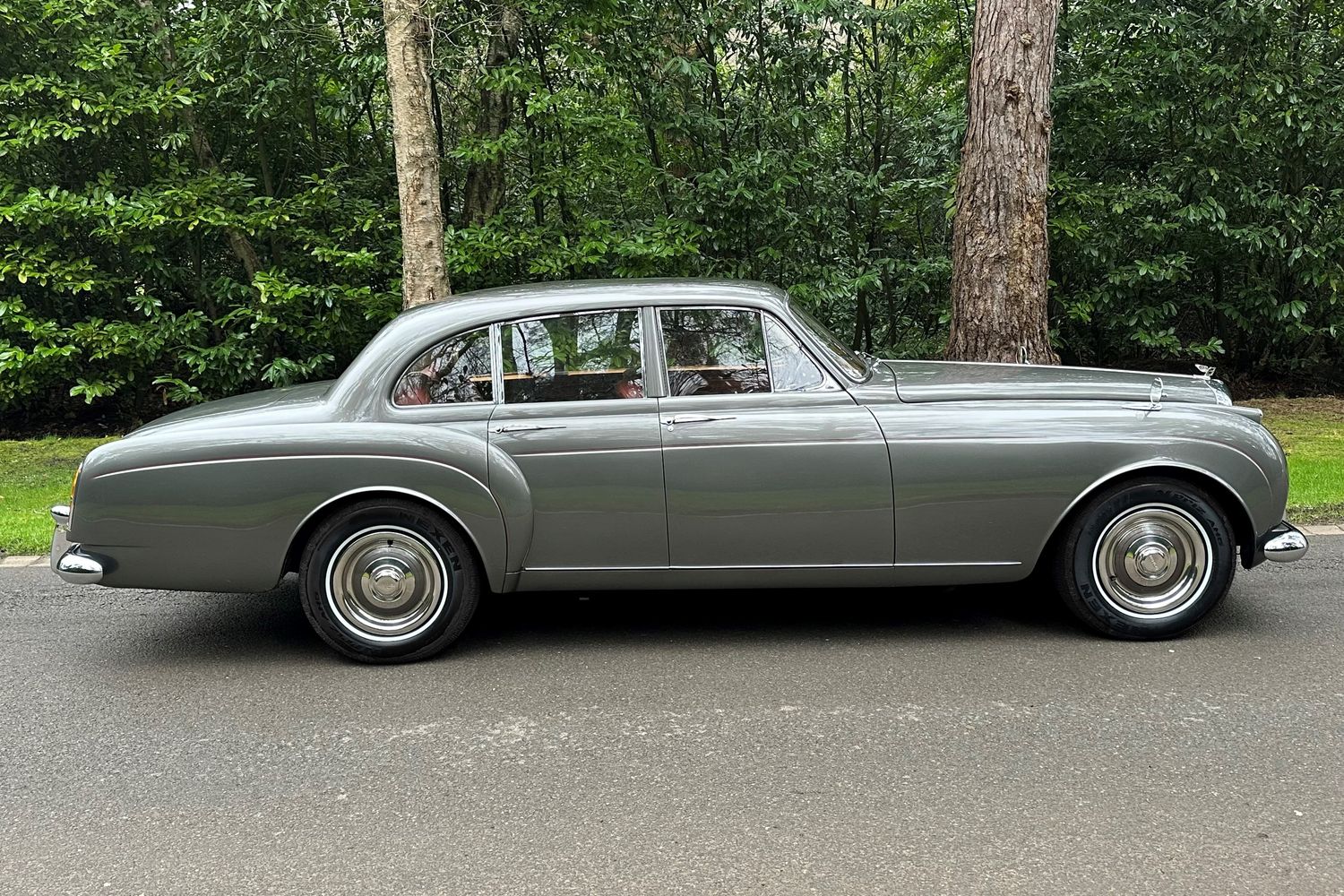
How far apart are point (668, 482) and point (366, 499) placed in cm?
125

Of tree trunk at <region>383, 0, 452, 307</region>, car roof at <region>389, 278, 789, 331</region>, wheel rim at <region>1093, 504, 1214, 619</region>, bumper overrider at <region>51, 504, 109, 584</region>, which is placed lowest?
wheel rim at <region>1093, 504, 1214, 619</region>

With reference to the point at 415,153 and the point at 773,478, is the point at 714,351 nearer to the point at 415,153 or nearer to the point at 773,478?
the point at 773,478

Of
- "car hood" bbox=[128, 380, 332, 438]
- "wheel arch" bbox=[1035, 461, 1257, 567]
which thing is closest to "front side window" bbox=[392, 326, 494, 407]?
"car hood" bbox=[128, 380, 332, 438]

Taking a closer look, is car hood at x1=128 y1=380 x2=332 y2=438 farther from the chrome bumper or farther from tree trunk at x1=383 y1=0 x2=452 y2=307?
the chrome bumper

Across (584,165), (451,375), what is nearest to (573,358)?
(451,375)

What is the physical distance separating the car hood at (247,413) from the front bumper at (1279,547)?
3971 mm

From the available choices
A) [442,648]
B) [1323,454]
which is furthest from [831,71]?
[442,648]

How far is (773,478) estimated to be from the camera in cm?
448

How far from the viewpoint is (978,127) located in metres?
7.96

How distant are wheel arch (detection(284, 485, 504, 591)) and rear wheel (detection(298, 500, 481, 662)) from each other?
0.03 meters

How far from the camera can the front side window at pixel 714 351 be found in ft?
15.2

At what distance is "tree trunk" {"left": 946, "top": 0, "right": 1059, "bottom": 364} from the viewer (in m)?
7.79

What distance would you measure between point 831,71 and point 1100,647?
26.4ft

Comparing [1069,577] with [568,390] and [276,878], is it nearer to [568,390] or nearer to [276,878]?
[568,390]
